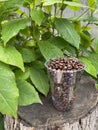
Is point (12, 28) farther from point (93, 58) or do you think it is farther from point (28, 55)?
point (93, 58)

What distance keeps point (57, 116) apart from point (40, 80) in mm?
195

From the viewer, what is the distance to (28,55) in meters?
1.37

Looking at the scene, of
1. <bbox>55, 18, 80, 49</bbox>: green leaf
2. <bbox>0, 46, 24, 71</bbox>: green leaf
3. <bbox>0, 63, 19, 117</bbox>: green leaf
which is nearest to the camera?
<bbox>0, 63, 19, 117</bbox>: green leaf

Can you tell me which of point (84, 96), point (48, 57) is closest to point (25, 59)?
point (48, 57)

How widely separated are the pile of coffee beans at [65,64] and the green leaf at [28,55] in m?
0.15

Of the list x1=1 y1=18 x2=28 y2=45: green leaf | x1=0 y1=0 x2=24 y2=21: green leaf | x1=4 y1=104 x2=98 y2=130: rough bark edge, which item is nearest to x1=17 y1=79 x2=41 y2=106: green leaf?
x1=4 y1=104 x2=98 y2=130: rough bark edge

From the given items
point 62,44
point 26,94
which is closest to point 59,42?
point 62,44

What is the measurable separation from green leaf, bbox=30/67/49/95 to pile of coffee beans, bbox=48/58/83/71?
0.13 meters

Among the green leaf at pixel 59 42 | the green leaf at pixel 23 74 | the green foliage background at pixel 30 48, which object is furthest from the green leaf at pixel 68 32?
the green leaf at pixel 23 74

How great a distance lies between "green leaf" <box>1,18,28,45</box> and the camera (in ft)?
4.04

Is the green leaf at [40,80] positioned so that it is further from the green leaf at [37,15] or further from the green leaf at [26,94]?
the green leaf at [37,15]

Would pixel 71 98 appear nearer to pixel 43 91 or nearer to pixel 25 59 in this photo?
pixel 43 91

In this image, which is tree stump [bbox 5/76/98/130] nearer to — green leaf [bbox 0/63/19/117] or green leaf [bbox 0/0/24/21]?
green leaf [bbox 0/63/19/117]

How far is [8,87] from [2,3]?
1.64 ft
